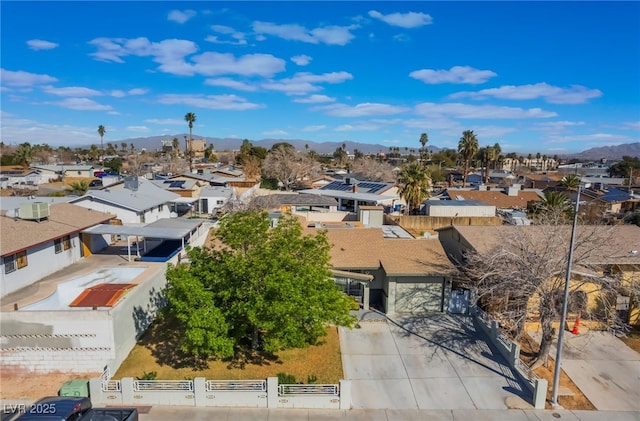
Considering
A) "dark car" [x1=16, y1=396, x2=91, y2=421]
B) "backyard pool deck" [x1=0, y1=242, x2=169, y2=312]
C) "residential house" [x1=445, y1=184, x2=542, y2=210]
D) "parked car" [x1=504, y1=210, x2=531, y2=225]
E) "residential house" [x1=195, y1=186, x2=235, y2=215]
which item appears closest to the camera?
"dark car" [x1=16, y1=396, x2=91, y2=421]

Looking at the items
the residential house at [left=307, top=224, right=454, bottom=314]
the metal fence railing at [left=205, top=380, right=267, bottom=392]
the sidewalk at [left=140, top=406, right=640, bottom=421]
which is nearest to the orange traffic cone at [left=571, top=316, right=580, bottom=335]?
the sidewalk at [left=140, top=406, right=640, bottom=421]

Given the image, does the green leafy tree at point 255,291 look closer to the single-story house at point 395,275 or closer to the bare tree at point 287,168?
the single-story house at point 395,275

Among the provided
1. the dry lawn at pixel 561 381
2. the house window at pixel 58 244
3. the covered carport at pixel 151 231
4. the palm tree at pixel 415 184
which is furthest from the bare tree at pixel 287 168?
the dry lawn at pixel 561 381

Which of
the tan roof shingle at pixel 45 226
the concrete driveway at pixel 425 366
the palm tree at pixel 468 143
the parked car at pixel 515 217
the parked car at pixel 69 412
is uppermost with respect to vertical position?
the palm tree at pixel 468 143

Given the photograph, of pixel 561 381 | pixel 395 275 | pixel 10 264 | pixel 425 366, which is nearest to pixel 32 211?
pixel 10 264

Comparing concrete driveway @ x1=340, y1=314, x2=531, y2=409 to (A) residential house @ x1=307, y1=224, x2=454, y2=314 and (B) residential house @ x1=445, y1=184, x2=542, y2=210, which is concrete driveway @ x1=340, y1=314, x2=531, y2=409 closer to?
(A) residential house @ x1=307, y1=224, x2=454, y2=314

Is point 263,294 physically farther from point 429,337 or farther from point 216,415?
point 429,337
